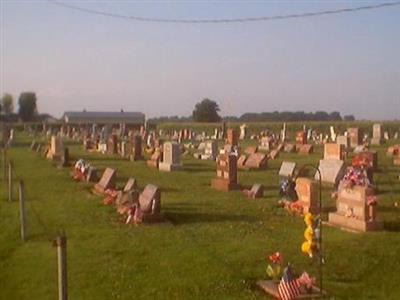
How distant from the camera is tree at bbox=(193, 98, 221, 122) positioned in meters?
104

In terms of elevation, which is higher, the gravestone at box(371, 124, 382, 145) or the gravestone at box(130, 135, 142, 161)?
the gravestone at box(371, 124, 382, 145)

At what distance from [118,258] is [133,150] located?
29.1 m

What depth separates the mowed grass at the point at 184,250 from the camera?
36.6ft

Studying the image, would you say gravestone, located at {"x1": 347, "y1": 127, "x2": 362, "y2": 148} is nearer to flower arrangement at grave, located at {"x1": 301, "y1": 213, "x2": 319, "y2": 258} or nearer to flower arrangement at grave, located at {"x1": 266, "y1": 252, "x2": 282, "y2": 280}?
flower arrangement at grave, located at {"x1": 301, "y1": 213, "x2": 319, "y2": 258}

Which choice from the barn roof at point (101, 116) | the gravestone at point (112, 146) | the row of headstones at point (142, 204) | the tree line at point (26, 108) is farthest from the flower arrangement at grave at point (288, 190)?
the barn roof at point (101, 116)

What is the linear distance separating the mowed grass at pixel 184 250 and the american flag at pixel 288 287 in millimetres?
333

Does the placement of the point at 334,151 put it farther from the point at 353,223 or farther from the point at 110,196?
the point at 353,223

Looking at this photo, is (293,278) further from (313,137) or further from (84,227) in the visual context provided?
(313,137)

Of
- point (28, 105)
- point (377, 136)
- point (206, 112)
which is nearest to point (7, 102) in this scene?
point (28, 105)

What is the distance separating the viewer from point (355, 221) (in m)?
16.3

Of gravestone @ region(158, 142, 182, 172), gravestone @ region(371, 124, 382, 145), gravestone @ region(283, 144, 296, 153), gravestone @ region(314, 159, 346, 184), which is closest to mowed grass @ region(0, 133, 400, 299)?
gravestone @ region(314, 159, 346, 184)

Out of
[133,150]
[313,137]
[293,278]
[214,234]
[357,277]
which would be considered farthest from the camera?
[313,137]

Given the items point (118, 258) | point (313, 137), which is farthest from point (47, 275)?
point (313, 137)

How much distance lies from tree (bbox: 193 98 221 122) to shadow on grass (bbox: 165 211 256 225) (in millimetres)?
84805
